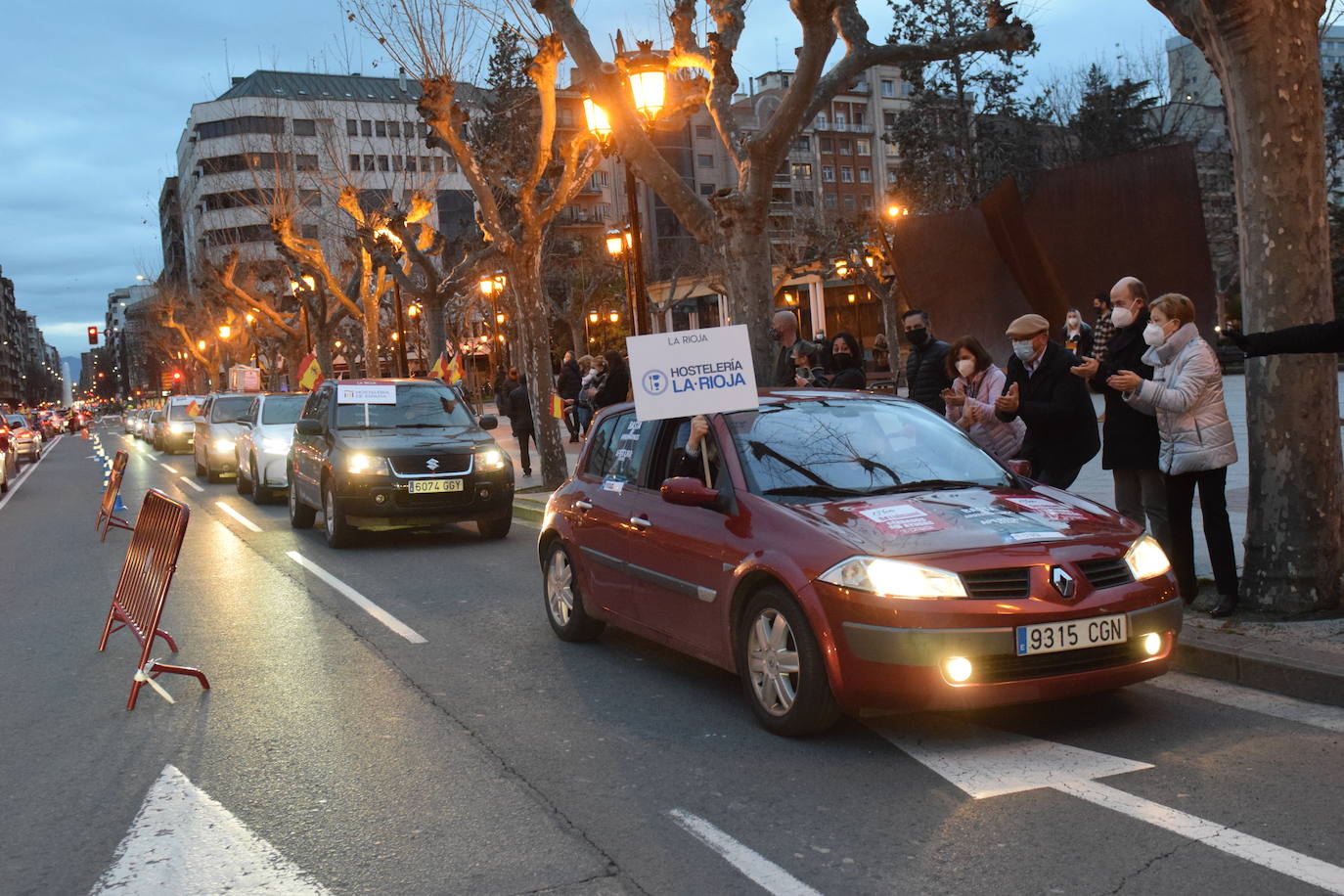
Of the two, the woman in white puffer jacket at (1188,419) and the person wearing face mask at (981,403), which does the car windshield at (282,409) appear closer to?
the person wearing face mask at (981,403)

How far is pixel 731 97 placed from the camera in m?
13.8

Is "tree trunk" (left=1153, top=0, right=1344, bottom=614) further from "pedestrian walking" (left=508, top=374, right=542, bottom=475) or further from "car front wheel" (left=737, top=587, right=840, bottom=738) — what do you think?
"pedestrian walking" (left=508, top=374, right=542, bottom=475)

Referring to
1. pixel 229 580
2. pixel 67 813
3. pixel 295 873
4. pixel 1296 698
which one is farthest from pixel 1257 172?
pixel 229 580

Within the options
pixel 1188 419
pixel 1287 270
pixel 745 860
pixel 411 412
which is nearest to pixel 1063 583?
pixel 745 860

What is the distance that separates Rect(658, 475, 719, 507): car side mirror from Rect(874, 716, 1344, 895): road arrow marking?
4.30 feet

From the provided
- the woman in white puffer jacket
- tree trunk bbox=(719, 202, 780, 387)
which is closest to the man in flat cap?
the woman in white puffer jacket

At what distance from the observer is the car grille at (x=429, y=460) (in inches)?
523

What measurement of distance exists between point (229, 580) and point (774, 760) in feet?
24.3

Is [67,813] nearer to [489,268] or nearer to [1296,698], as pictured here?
[1296,698]

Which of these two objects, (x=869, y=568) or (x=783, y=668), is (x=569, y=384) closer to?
(x=783, y=668)

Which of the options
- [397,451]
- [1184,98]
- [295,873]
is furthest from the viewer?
[1184,98]

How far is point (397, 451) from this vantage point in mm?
13312

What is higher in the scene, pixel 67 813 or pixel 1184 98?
pixel 1184 98

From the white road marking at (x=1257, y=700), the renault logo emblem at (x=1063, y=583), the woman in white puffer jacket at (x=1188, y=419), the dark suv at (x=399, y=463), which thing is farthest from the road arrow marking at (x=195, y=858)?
the dark suv at (x=399, y=463)
